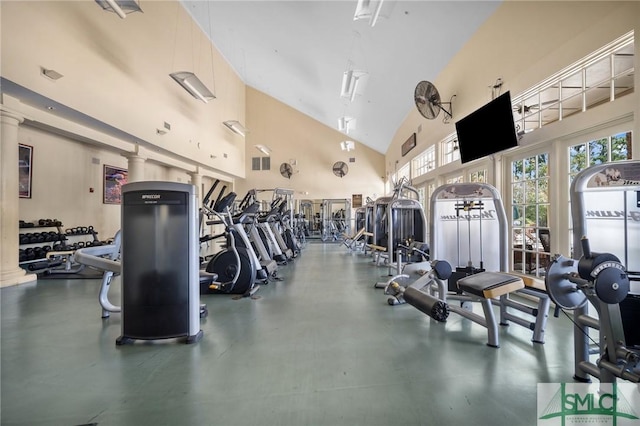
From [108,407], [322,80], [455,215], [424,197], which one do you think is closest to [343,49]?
[322,80]

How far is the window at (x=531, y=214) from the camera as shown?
3.63 meters

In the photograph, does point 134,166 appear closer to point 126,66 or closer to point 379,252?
point 126,66

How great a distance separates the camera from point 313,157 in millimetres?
13938

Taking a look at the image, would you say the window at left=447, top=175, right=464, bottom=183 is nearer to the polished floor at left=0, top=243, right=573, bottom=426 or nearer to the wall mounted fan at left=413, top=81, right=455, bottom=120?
the wall mounted fan at left=413, top=81, right=455, bottom=120

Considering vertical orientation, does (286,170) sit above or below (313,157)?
below

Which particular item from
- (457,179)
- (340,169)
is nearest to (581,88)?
(457,179)

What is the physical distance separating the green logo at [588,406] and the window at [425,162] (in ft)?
18.7

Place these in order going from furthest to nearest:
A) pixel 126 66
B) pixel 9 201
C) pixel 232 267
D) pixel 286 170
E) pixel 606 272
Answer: pixel 286 170
pixel 126 66
pixel 9 201
pixel 232 267
pixel 606 272

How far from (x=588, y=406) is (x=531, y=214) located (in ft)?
9.15

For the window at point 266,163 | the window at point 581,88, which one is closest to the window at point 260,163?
the window at point 266,163

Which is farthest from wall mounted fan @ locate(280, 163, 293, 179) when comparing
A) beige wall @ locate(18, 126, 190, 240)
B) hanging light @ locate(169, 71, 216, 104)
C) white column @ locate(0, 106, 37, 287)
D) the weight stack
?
the weight stack

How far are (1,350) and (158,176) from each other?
27.4ft

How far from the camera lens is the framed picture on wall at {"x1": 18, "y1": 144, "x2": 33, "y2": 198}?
579cm

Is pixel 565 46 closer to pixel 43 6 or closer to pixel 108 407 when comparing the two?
pixel 108 407
